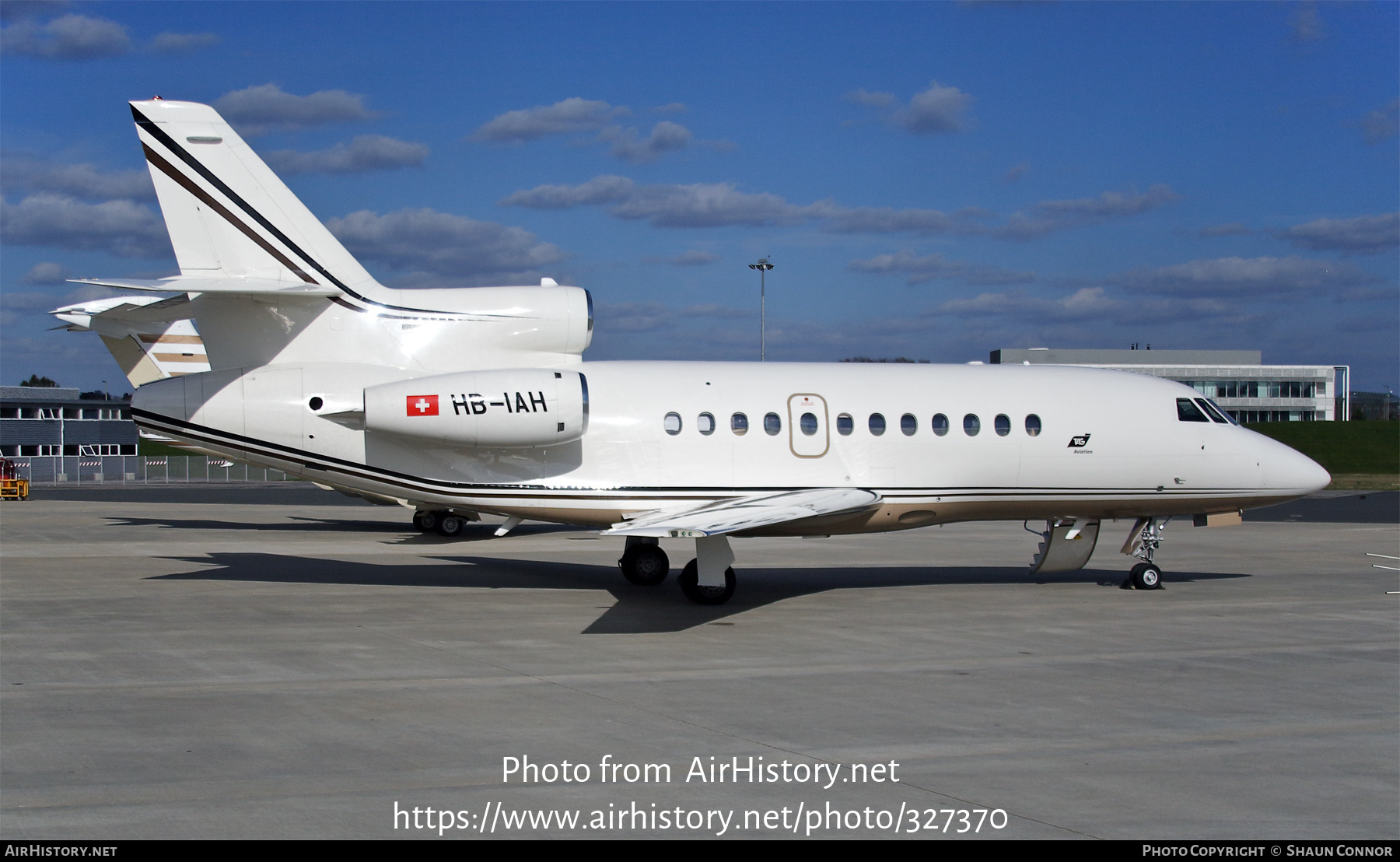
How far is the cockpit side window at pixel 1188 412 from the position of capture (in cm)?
1809

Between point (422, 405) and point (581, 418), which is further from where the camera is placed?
point (581, 418)

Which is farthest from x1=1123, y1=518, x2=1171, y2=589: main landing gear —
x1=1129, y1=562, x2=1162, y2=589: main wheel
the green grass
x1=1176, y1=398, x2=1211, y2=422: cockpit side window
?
the green grass

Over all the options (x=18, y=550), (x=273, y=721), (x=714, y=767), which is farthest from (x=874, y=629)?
(x=18, y=550)

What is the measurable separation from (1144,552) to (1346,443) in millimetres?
63554

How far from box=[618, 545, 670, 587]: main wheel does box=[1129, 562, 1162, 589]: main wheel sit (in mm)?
7491

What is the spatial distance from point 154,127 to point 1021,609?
13.6 m

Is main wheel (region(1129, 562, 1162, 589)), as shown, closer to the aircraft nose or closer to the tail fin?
the aircraft nose

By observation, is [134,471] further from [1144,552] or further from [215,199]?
[1144,552]

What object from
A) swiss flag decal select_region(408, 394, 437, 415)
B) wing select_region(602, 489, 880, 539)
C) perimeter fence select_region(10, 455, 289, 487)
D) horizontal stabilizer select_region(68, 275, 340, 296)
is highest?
horizontal stabilizer select_region(68, 275, 340, 296)

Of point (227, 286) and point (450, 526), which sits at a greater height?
point (227, 286)

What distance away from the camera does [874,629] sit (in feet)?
45.6

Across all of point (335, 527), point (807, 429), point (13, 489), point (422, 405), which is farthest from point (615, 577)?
point (13, 489)

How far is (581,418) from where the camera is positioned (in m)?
15.7

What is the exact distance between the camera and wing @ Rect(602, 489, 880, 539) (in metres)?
13.3
